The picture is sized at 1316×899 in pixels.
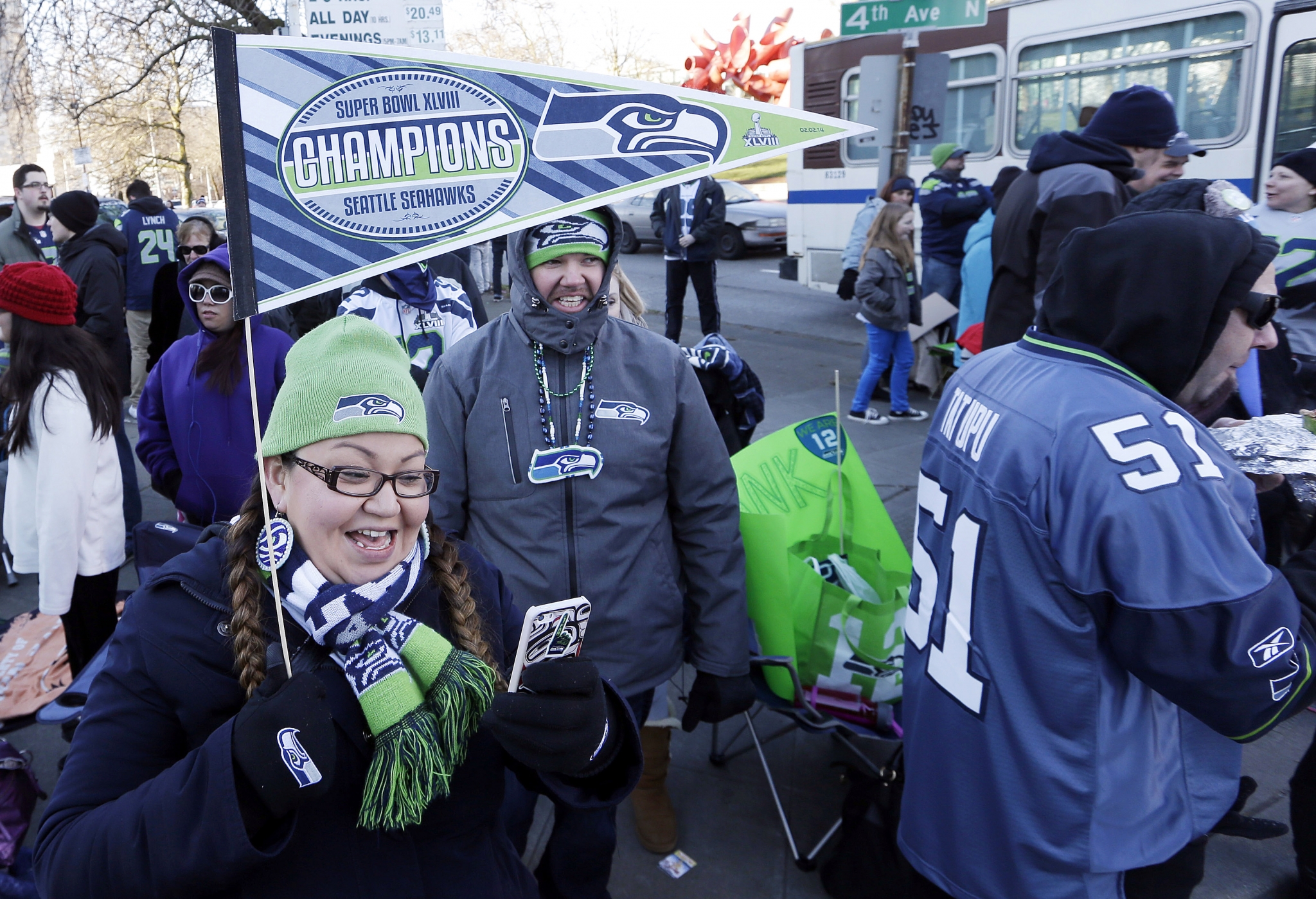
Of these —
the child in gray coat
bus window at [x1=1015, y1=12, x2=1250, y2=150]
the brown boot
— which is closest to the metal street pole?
the child in gray coat

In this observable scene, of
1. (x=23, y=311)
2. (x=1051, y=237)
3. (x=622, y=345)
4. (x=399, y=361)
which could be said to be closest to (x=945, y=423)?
(x=622, y=345)

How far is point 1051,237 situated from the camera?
14.6 ft

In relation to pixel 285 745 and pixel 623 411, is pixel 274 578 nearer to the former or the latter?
pixel 285 745

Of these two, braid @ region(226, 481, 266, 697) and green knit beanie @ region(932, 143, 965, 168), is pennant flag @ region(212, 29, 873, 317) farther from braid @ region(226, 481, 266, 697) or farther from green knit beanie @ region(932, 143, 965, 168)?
green knit beanie @ region(932, 143, 965, 168)

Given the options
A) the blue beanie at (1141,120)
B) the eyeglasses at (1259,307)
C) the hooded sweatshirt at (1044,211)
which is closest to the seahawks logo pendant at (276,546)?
the eyeglasses at (1259,307)

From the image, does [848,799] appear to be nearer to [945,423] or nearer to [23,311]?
[945,423]

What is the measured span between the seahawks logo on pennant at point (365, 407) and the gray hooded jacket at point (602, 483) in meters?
0.93

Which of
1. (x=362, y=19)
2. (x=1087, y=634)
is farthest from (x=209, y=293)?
(x=362, y=19)

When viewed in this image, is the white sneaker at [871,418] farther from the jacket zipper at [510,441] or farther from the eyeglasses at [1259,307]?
the eyeglasses at [1259,307]

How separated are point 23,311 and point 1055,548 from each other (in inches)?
145

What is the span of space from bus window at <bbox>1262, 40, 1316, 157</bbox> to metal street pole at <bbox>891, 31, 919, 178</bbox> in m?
2.87

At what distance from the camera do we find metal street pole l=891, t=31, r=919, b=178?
7.20 metres

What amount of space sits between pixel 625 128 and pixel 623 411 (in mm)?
912

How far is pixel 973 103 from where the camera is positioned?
32.8 feet
